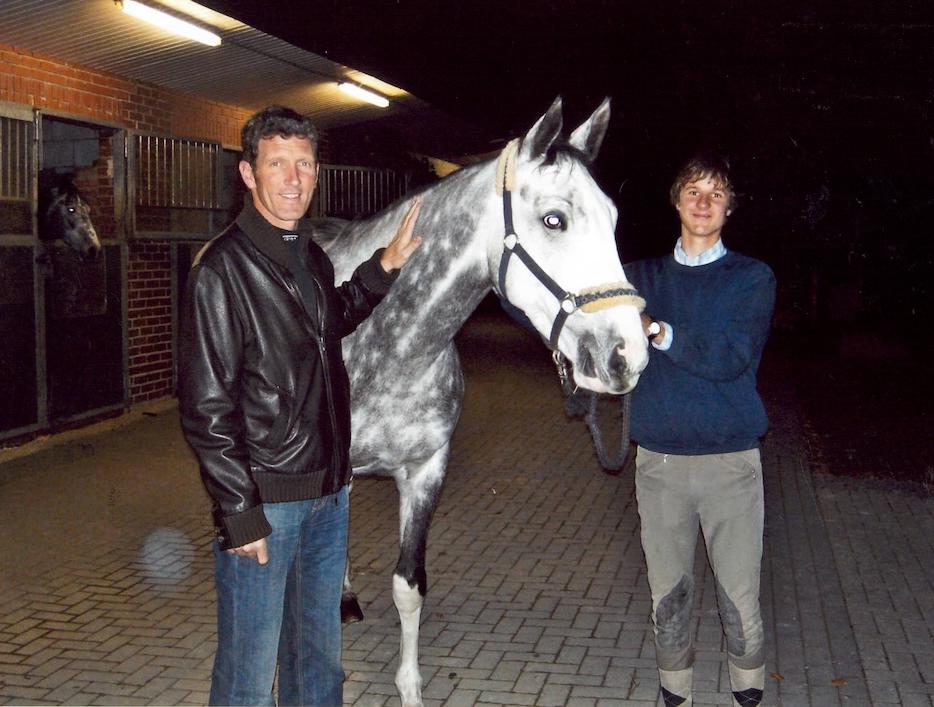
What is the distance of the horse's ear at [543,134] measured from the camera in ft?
9.38

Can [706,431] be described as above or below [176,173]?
below

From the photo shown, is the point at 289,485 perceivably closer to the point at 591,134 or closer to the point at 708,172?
the point at 591,134

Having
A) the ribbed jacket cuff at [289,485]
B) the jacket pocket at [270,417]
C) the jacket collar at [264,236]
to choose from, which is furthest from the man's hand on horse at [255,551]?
the jacket collar at [264,236]

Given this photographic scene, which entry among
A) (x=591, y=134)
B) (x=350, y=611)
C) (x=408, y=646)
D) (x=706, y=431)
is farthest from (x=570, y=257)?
(x=350, y=611)

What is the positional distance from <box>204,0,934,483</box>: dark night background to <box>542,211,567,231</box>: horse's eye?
6.74m

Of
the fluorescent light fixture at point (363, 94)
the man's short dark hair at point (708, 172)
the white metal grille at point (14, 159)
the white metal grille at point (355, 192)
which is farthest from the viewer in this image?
the white metal grille at point (355, 192)

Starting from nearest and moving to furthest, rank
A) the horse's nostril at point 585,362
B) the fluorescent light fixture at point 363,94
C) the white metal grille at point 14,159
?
the horse's nostril at point 585,362 → the white metal grille at point 14,159 → the fluorescent light fixture at point 363,94

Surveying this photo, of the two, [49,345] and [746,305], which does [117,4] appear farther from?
[746,305]

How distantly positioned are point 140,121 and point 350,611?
6.74 meters

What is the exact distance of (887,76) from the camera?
562 inches

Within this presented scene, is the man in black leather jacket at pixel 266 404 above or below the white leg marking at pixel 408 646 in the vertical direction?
above

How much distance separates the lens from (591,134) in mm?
3100

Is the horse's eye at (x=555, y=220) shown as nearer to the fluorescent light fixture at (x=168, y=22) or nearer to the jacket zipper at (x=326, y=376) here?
the jacket zipper at (x=326, y=376)

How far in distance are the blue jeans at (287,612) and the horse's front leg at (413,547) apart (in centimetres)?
100
